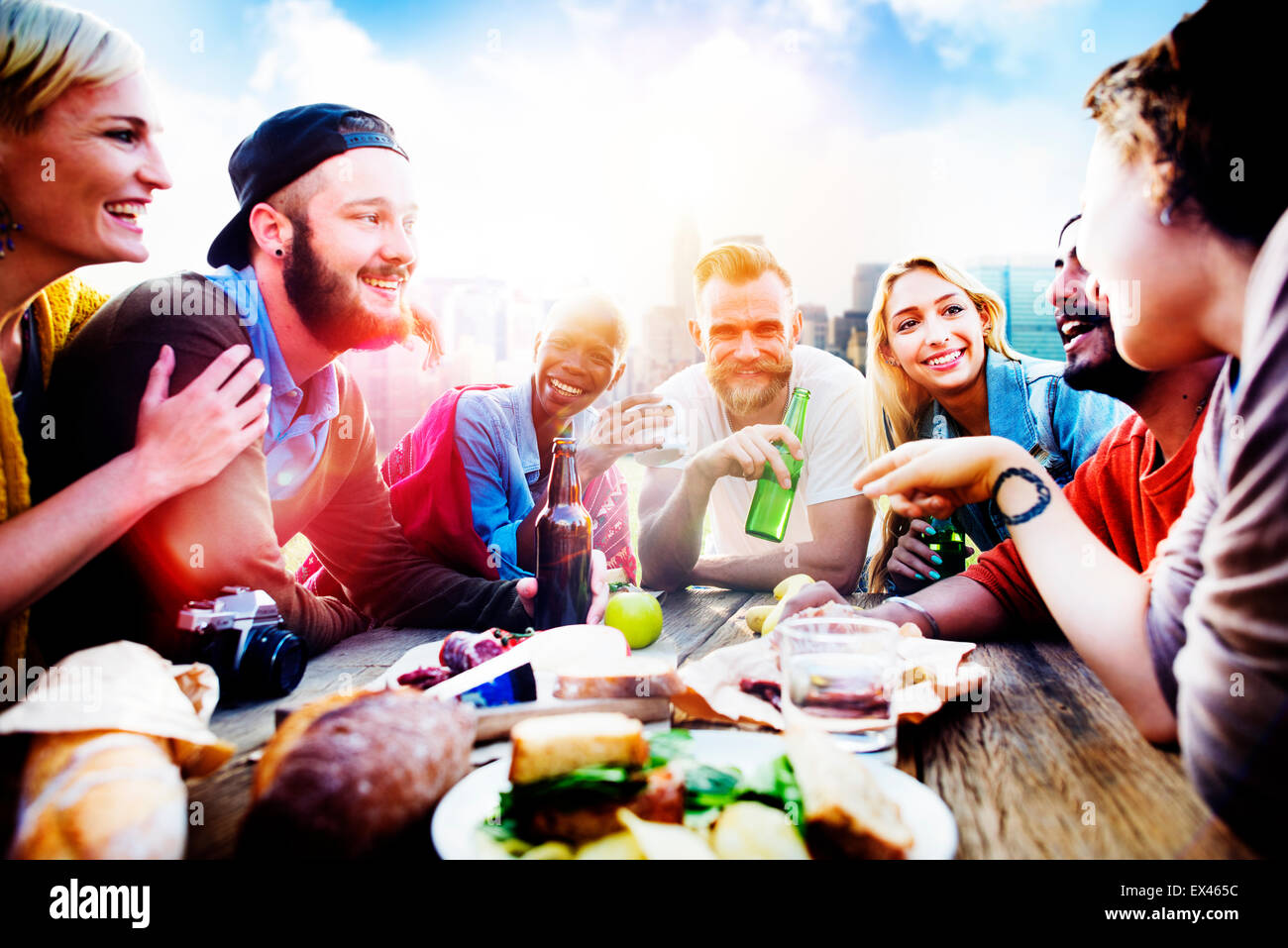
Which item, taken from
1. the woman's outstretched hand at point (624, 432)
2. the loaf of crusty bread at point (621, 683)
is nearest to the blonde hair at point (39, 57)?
the loaf of crusty bread at point (621, 683)

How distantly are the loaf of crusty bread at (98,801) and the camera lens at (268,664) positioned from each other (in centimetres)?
44

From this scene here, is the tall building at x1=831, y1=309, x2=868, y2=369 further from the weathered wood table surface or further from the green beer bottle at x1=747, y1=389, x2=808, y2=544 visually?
the weathered wood table surface

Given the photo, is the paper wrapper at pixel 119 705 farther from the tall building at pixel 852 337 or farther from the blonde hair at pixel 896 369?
the tall building at pixel 852 337

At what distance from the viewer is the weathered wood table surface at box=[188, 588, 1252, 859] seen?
758 mm

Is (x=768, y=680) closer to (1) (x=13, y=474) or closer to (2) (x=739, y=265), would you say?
(1) (x=13, y=474)

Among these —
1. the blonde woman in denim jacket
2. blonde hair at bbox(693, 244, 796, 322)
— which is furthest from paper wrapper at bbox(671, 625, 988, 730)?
blonde hair at bbox(693, 244, 796, 322)

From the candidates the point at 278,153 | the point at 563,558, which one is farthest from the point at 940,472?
the point at 278,153

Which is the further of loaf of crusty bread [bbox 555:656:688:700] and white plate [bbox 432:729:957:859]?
loaf of crusty bread [bbox 555:656:688:700]

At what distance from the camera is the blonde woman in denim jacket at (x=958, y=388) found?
7.86 feet

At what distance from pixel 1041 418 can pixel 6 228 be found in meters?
2.89

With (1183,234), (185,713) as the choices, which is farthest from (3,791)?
(1183,234)

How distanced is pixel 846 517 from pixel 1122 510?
1.33m

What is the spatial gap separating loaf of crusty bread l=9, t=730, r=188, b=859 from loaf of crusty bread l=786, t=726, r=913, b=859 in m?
0.66

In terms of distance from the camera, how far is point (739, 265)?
3018 millimetres
